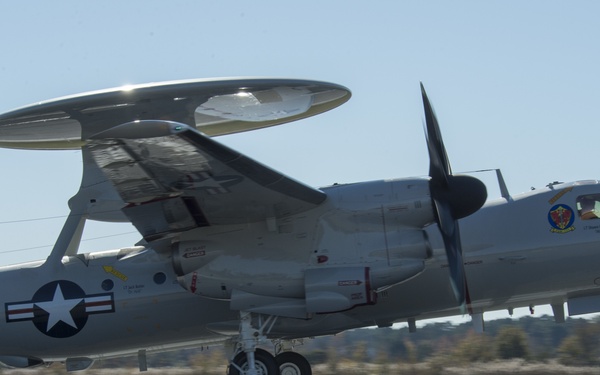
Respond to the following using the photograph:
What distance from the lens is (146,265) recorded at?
14.1 m

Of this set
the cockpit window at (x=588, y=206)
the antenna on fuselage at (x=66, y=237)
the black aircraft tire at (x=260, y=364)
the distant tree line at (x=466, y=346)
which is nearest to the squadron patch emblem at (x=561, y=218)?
the cockpit window at (x=588, y=206)

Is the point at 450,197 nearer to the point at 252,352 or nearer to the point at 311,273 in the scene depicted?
the point at 311,273

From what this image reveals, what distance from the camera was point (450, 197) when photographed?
12750 millimetres

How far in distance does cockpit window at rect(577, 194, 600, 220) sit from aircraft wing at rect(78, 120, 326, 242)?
4.10m

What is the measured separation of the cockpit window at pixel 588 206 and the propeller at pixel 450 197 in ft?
6.37

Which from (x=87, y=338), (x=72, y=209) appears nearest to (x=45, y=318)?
(x=87, y=338)

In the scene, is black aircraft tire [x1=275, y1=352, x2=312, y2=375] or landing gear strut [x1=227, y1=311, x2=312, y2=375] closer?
landing gear strut [x1=227, y1=311, x2=312, y2=375]

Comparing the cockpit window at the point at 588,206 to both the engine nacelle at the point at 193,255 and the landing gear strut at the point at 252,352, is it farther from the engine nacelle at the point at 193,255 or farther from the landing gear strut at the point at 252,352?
the engine nacelle at the point at 193,255

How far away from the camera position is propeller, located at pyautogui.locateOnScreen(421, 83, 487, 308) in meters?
12.7

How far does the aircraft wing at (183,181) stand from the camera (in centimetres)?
1058

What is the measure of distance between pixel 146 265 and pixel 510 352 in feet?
30.3

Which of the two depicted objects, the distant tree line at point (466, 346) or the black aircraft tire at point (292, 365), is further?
the distant tree line at point (466, 346)

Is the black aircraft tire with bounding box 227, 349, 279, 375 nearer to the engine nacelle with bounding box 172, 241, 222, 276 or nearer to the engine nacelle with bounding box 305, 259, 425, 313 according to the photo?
the engine nacelle with bounding box 305, 259, 425, 313

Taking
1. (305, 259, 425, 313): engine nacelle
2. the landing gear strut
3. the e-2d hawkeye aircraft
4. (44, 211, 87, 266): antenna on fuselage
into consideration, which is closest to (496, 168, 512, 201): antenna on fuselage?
the e-2d hawkeye aircraft
